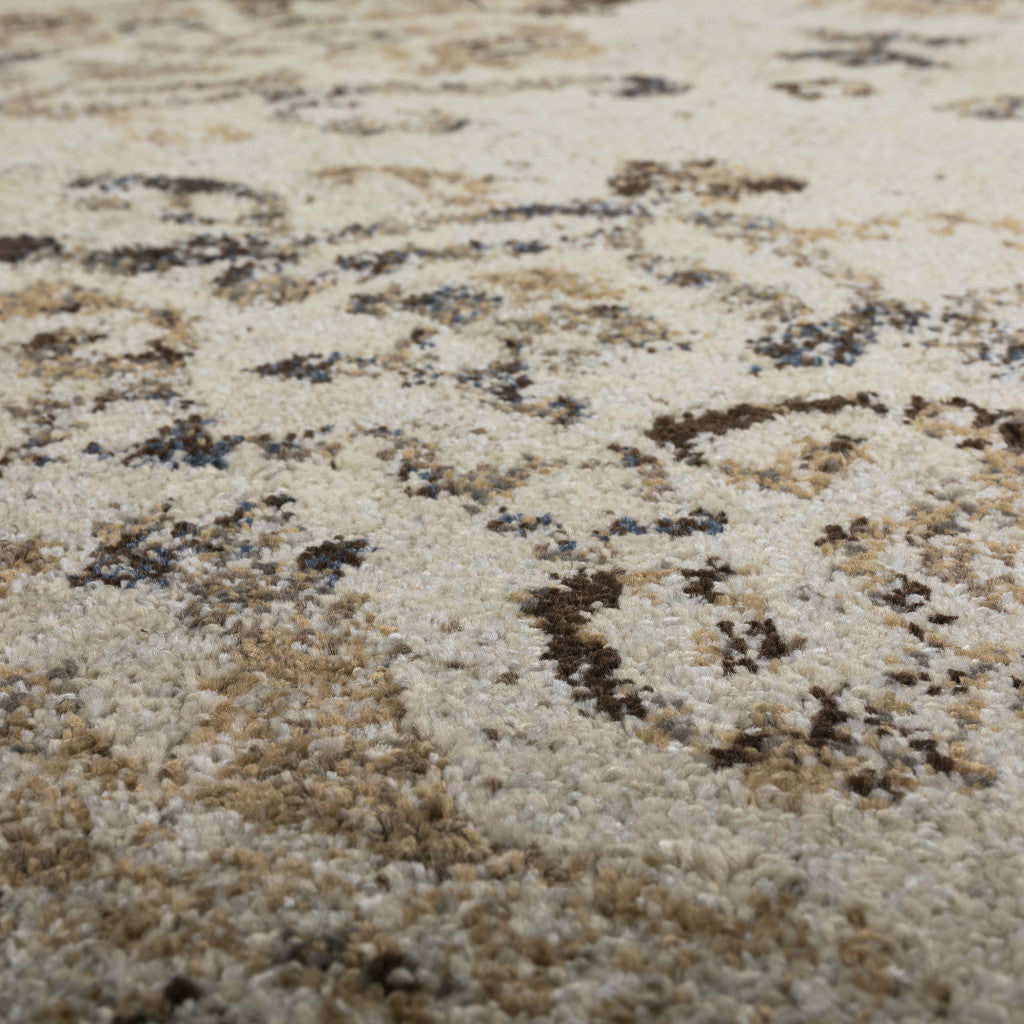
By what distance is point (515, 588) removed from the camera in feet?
13.6

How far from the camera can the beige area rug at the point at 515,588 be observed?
2.59 metres

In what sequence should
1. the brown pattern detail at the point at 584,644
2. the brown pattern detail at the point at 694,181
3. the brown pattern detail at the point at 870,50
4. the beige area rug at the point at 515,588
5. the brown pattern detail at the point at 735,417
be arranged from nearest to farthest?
1. the beige area rug at the point at 515,588
2. the brown pattern detail at the point at 584,644
3. the brown pattern detail at the point at 735,417
4. the brown pattern detail at the point at 694,181
5. the brown pattern detail at the point at 870,50

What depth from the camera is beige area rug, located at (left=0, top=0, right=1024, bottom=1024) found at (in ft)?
8.50

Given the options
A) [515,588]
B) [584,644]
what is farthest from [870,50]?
[584,644]

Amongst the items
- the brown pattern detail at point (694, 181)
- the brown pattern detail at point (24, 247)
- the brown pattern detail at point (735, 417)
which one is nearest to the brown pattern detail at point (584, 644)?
the brown pattern detail at point (735, 417)

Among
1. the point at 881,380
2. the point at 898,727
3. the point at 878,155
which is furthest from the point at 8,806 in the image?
the point at 878,155

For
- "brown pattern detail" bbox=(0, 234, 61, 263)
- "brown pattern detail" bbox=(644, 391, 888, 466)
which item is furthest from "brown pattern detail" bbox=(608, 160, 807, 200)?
"brown pattern detail" bbox=(0, 234, 61, 263)

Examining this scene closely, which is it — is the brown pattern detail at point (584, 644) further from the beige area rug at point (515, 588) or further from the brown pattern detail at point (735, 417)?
the brown pattern detail at point (735, 417)

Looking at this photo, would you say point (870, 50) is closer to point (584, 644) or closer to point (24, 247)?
point (24, 247)

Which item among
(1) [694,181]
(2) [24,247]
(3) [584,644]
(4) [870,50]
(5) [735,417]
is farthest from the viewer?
(4) [870,50]

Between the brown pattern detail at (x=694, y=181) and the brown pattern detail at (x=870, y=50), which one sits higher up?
the brown pattern detail at (x=870, y=50)

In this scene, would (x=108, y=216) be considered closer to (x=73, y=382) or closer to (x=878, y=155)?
(x=73, y=382)

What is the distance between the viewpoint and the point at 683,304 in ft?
22.5

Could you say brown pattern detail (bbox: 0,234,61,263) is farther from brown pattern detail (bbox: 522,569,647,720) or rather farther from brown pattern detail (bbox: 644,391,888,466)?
brown pattern detail (bbox: 522,569,647,720)
